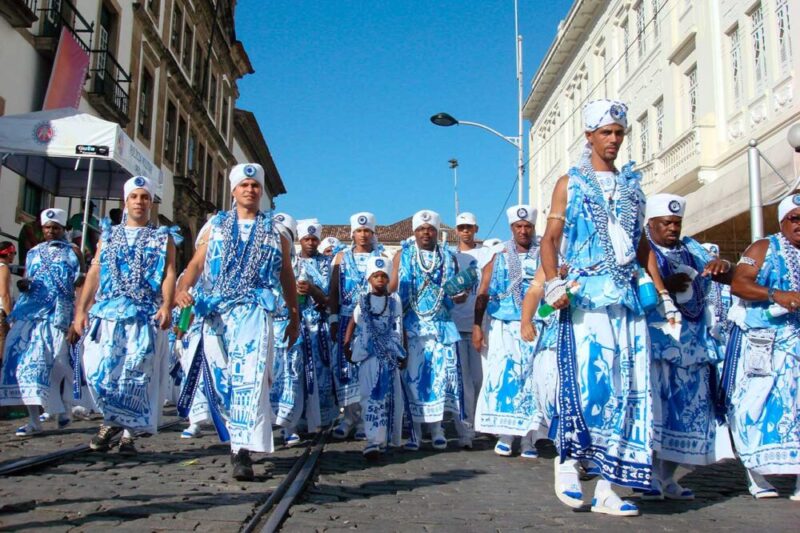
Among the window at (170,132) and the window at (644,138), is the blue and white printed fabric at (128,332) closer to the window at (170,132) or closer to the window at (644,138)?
the window at (644,138)

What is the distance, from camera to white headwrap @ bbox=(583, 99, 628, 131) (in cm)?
459

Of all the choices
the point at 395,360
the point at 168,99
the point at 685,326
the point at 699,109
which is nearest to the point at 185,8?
the point at 168,99

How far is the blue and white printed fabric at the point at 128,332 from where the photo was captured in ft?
19.5

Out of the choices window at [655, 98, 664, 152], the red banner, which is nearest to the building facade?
the red banner

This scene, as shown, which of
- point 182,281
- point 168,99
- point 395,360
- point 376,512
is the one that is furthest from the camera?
point 168,99

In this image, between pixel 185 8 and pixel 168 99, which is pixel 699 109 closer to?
pixel 168 99

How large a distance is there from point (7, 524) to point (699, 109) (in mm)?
19401

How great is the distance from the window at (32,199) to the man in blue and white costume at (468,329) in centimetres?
1053

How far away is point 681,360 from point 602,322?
50.9 inches

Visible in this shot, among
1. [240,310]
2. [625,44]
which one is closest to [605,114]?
[240,310]

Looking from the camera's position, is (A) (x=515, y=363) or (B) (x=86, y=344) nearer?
(B) (x=86, y=344)

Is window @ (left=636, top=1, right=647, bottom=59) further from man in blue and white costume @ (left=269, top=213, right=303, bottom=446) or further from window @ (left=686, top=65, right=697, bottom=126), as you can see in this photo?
man in blue and white costume @ (left=269, top=213, right=303, bottom=446)

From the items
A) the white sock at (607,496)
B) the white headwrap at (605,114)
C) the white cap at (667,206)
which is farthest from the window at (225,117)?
the white sock at (607,496)

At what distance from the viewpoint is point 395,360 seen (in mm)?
7074
